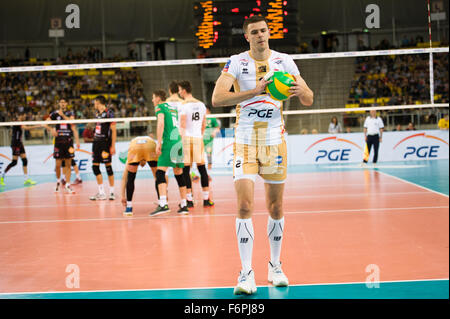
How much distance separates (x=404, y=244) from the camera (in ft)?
15.6

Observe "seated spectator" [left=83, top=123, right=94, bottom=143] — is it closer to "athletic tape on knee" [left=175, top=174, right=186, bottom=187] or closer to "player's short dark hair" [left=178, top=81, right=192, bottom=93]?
"player's short dark hair" [left=178, top=81, right=192, bottom=93]

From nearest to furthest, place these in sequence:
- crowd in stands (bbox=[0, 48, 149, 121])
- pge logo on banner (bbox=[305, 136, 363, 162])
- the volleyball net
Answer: pge logo on banner (bbox=[305, 136, 363, 162]), the volleyball net, crowd in stands (bbox=[0, 48, 149, 121])

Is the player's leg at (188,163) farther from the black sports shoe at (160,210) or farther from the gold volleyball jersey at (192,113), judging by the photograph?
the black sports shoe at (160,210)

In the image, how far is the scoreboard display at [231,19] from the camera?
1126cm

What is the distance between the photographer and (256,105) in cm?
367

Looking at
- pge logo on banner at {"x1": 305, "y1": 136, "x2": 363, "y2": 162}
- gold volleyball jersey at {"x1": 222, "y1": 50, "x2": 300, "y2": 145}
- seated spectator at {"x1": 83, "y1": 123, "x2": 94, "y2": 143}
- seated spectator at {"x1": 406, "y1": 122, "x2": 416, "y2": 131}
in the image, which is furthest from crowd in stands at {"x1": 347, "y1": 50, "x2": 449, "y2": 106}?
gold volleyball jersey at {"x1": 222, "y1": 50, "x2": 300, "y2": 145}

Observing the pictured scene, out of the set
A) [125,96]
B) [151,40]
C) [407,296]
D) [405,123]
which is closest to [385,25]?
[405,123]

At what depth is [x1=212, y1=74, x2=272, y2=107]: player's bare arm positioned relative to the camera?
3.34 meters

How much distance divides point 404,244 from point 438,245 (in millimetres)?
303

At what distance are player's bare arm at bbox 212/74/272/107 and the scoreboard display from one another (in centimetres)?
788

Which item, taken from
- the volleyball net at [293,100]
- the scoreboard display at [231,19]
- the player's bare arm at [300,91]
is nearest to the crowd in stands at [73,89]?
the volleyball net at [293,100]

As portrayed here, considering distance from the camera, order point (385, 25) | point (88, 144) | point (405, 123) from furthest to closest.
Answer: point (385, 25) → point (405, 123) → point (88, 144)

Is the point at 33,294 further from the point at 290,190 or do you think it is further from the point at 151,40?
the point at 151,40
